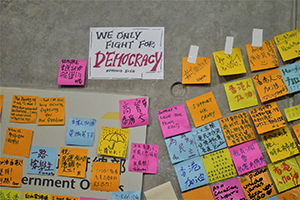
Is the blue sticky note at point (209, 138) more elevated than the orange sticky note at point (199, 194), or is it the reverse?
the blue sticky note at point (209, 138)

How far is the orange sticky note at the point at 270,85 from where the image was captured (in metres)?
1.12

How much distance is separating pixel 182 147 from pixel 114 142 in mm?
328

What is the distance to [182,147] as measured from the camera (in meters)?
1.15

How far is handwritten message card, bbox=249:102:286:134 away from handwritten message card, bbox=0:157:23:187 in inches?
46.3

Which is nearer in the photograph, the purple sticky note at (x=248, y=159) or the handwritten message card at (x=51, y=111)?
the purple sticky note at (x=248, y=159)

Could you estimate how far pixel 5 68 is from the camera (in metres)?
1.29

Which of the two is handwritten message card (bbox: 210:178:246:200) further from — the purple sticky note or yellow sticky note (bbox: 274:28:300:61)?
yellow sticky note (bbox: 274:28:300:61)

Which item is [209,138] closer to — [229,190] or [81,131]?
[229,190]

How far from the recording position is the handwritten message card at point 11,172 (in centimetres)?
123

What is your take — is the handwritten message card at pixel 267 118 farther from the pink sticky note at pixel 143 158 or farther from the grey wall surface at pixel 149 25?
the pink sticky note at pixel 143 158

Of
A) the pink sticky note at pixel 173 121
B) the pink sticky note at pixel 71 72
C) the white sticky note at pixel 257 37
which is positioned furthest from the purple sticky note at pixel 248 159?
the pink sticky note at pixel 71 72

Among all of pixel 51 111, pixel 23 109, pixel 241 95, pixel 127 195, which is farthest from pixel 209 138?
pixel 23 109

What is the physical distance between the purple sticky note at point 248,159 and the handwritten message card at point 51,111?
866 millimetres

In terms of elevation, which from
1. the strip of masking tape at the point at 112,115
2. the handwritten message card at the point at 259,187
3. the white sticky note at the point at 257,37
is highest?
the white sticky note at the point at 257,37
